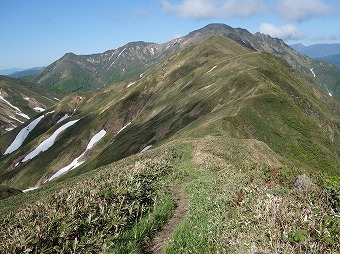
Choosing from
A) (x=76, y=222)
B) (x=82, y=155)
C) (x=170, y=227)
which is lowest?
(x=82, y=155)

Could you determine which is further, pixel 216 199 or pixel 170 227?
pixel 216 199

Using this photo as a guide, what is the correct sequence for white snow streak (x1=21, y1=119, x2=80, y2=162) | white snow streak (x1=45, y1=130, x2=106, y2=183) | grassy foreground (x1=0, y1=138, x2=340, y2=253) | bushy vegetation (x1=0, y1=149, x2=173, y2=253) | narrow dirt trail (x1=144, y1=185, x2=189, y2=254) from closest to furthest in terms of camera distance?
1. grassy foreground (x1=0, y1=138, x2=340, y2=253)
2. bushy vegetation (x1=0, y1=149, x2=173, y2=253)
3. narrow dirt trail (x1=144, y1=185, x2=189, y2=254)
4. white snow streak (x1=45, y1=130, x2=106, y2=183)
5. white snow streak (x1=21, y1=119, x2=80, y2=162)

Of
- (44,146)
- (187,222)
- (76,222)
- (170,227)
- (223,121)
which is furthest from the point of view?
(44,146)

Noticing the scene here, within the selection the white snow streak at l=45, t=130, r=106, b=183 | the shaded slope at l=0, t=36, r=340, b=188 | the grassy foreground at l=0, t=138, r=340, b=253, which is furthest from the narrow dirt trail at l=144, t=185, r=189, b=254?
the white snow streak at l=45, t=130, r=106, b=183

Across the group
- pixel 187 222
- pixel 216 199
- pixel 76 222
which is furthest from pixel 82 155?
pixel 76 222

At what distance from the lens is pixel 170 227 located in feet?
40.6

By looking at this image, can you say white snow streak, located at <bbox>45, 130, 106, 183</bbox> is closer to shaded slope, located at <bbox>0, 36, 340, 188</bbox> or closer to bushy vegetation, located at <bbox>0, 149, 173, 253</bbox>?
shaded slope, located at <bbox>0, 36, 340, 188</bbox>

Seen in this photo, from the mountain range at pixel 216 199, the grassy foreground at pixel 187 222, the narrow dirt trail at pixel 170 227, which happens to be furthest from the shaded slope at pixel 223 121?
the grassy foreground at pixel 187 222

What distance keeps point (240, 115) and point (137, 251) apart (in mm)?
46527

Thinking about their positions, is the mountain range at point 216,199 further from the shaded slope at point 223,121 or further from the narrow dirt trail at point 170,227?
the shaded slope at point 223,121

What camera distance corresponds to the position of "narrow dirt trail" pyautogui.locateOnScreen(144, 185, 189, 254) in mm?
10247

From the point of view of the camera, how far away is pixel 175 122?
73.1 meters

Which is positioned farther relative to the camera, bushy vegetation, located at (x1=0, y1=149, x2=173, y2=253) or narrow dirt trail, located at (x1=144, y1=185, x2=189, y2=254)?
narrow dirt trail, located at (x1=144, y1=185, x2=189, y2=254)

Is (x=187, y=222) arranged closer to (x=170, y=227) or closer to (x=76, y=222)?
(x=170, y=227)
